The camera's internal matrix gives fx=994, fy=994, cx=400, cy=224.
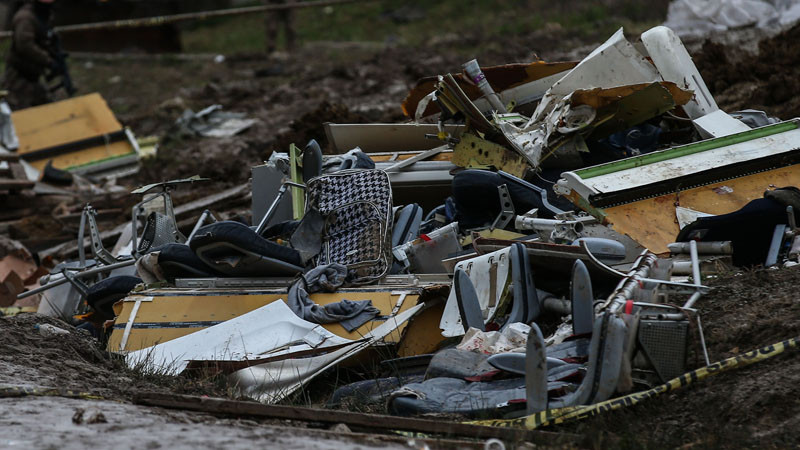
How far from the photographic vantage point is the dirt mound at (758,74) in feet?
26.6

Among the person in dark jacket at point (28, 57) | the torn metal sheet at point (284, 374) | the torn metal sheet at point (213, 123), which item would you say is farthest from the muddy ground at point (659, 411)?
the person in dark jacket at point (28, 57)

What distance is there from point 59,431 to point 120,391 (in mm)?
812

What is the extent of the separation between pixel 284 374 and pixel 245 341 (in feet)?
1.55

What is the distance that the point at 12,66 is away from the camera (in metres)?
14.5

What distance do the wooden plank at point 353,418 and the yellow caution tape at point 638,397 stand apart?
0.11m

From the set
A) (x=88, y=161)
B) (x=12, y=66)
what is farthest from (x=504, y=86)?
(x=12, y=66)

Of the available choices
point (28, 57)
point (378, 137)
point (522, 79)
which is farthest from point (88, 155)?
point (522, 79)

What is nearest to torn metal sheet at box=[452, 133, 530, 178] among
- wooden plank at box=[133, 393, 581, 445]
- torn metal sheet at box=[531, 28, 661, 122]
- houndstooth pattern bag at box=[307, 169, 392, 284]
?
torn metal sheet at box=[531, 28, 661, 122]

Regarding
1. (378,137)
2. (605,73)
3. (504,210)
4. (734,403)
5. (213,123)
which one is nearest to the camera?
(734,403)

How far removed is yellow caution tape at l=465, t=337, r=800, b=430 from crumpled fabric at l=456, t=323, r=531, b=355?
0.70 metres

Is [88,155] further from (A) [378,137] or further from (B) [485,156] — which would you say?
(B) [485,156]

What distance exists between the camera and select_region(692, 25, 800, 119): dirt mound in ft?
26.6

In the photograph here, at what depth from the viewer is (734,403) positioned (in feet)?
10.6

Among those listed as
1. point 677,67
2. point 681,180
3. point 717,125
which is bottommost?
point 681,180
